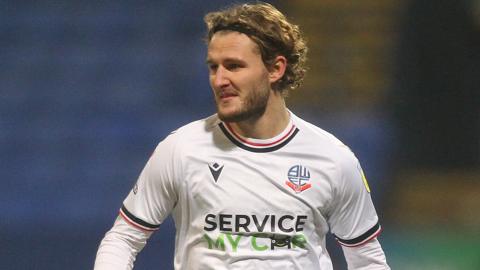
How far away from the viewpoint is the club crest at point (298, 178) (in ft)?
7.88

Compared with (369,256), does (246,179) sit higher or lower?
higher

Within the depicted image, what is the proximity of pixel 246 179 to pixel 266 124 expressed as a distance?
156mm

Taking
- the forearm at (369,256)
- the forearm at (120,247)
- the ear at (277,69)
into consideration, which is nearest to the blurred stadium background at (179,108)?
the forearm at (369,256)

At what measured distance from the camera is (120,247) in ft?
7.80

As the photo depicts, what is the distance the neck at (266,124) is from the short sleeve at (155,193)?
0.18 m

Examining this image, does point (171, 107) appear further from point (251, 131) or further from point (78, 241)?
point (251, 131)

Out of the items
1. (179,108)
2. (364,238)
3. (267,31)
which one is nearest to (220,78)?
(267,31)

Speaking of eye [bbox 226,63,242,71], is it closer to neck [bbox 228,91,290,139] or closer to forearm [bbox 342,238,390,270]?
neck [bbox 228,91,290,139]

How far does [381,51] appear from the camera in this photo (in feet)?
16.0

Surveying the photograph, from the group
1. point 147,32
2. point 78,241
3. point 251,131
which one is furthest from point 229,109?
point 147,32

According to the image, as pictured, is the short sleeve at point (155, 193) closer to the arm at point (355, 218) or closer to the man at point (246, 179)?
the man at point (246, 179)

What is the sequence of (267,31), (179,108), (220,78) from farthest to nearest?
(179,108)
(267,31)
(220,78)

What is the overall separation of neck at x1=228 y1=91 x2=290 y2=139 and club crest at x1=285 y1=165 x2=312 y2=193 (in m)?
0.11

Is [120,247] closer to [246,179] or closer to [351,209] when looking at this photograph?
[246,179]
